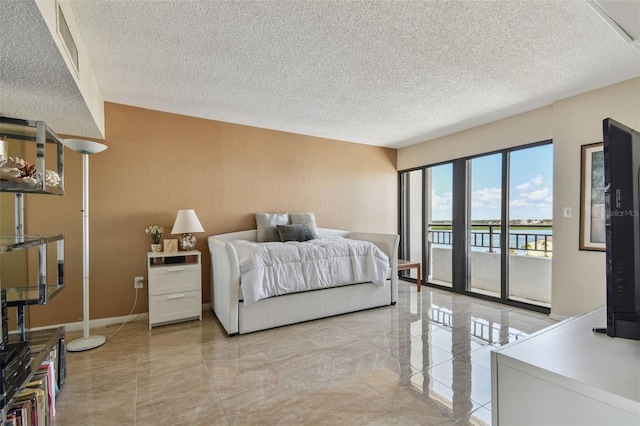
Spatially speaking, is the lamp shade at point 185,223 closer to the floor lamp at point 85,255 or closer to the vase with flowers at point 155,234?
the vase with flowers at point 155,234

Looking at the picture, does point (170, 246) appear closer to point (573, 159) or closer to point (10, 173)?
point (10, 173)

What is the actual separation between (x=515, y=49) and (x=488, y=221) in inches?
96.2

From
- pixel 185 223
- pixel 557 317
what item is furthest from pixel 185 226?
pixel 557 317

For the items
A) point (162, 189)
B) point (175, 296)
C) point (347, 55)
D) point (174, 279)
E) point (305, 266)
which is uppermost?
point (347, 55)

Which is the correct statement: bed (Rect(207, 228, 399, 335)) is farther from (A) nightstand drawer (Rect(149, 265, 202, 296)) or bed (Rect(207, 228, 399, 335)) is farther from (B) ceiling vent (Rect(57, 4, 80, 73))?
(B) ceiling vent (Rect(57, 4, 80, 73))

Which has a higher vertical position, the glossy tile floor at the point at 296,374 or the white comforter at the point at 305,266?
the white comforter at the point at 305,266

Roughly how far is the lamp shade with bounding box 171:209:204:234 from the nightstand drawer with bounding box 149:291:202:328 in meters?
0.64

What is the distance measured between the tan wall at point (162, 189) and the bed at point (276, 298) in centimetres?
53

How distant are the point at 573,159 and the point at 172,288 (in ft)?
14.0

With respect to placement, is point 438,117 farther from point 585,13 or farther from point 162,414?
point 162,414

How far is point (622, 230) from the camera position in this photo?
0.83 metres

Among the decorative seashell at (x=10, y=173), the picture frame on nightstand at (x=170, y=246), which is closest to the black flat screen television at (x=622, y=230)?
the decorative seashell at (x=10, y=173)

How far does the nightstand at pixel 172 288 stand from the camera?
2834 mm

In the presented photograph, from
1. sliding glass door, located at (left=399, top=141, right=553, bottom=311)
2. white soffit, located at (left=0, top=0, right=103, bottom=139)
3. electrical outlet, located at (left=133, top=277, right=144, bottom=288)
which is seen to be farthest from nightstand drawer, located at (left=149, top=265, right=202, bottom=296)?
sliding glass door, located at (left=399, top=141, right=553, bottom=311)
